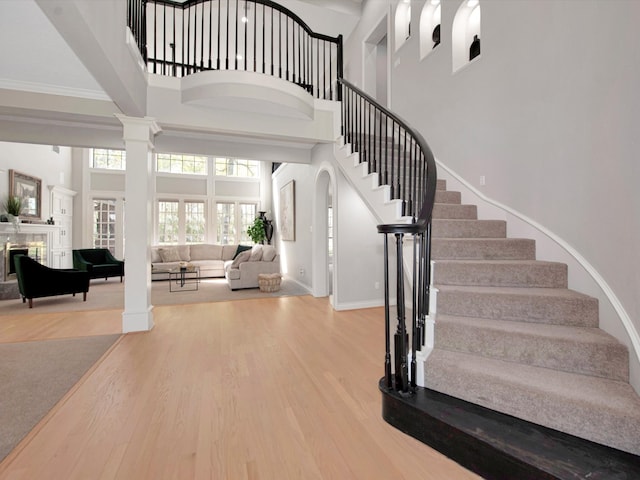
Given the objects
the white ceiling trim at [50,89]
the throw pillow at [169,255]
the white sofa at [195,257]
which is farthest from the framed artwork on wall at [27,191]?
the white ceiling trim at [50,89]

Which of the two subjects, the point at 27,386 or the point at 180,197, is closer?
the point at 27,386

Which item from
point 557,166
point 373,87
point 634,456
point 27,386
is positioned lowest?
point 27,386

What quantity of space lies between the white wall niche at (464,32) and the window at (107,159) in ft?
28.1

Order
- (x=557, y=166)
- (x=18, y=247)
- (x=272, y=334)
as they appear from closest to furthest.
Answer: (x=557, y=166)
(x=272, y=334)
(x=18, y=247)

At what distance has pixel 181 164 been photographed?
30.7 ft

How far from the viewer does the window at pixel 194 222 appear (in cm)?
924

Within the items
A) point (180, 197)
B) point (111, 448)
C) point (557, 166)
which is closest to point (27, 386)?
point (111, 448)

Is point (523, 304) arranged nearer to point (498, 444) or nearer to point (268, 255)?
point (498, 444)

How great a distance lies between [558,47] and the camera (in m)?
2.55

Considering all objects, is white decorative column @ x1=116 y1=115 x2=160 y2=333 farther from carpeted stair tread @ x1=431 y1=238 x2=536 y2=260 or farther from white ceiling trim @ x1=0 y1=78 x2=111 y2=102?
carpeted stair tread @ x1=431 y1=238 x2=536 y2=260

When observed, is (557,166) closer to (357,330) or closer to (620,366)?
(620,366)

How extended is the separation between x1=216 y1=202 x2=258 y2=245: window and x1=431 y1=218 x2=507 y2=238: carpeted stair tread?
24.5 ft

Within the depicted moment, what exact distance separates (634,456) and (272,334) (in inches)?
115

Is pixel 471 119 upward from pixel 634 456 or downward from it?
upward
